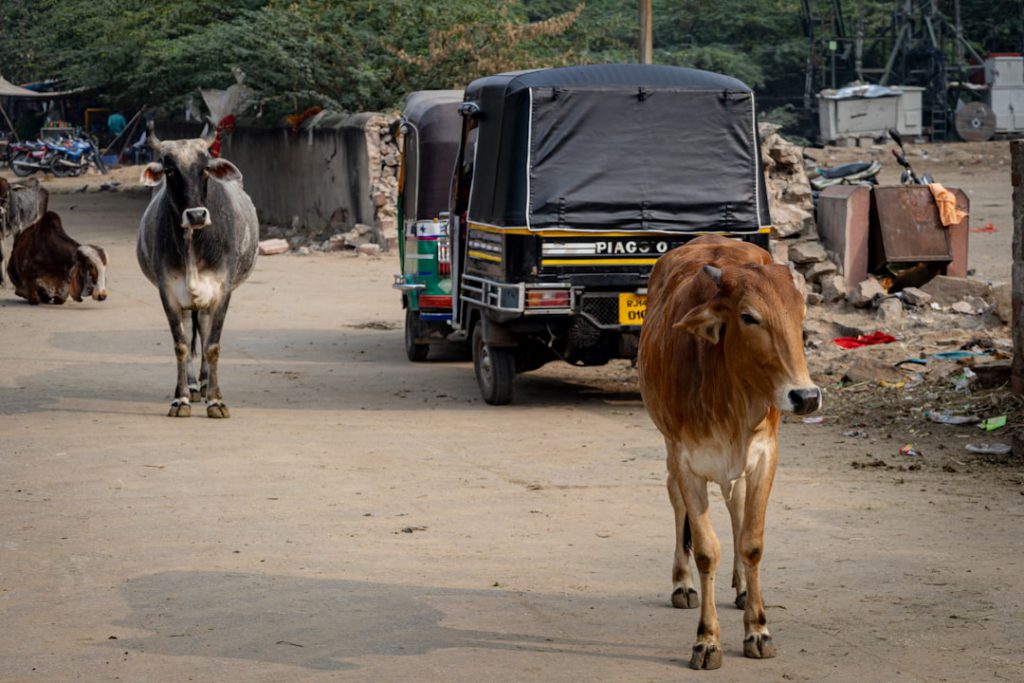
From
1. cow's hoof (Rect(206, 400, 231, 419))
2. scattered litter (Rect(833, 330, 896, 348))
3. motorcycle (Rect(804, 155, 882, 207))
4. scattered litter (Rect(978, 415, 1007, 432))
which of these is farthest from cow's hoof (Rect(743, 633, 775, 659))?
motorcycle (Rect(804, 155, 882, 207))

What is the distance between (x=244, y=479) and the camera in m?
8.23

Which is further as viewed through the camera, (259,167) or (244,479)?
(259,167)

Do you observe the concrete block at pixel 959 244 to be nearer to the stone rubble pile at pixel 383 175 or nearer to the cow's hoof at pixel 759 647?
the stone rubble pile at pixel 383 175

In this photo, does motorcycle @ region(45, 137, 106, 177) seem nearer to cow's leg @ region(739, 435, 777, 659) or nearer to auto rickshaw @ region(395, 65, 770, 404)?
auto rickshaw @ region(395, 65, 770, 404)

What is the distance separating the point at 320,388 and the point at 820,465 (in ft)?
15.4

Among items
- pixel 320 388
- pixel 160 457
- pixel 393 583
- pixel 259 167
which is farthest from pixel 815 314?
pixel 259 167

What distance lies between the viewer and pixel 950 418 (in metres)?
9.55

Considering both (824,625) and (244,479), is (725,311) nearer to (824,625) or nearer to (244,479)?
(824,625)

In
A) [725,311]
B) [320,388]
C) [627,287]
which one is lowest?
[320,388]

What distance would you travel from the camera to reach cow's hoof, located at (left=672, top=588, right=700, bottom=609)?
5.69m

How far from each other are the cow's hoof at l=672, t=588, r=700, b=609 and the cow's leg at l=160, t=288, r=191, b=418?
18.4 ft

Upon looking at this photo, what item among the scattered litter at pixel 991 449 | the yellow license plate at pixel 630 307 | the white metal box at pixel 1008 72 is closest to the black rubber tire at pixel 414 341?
the yellow license plate at pixel 630 307

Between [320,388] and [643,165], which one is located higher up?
[643,165]

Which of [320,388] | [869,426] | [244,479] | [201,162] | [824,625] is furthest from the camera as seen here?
[320,388]
